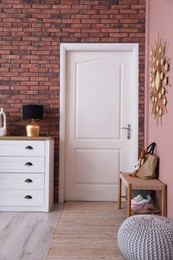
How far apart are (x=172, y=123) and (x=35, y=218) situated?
1.79m

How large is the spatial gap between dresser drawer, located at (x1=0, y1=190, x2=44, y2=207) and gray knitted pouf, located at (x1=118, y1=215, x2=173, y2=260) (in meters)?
1.54

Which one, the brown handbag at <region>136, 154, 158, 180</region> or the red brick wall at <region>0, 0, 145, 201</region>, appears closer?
the brown handbag at <region>136, 154, 158, 180</region>

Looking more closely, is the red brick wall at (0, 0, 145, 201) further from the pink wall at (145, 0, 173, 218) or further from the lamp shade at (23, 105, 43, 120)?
the pink wall at (145, 0, 173, 218)

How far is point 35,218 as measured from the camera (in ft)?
10.8

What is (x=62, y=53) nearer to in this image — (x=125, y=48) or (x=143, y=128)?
(x=125, y=48)

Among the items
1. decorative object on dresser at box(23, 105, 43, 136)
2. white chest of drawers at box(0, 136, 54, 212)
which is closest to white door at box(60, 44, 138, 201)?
decorative object on dresser at box(23, 105, 43, 136)

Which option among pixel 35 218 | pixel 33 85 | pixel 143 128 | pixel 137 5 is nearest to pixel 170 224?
pixel 35 218

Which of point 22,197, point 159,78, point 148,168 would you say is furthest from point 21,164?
point 159,78

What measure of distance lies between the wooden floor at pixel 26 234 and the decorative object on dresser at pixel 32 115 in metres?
0.99

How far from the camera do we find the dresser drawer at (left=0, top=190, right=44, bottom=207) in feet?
11.5

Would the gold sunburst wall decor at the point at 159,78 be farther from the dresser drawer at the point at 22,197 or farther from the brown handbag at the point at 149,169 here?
the dresser drawer at the point at 22,197

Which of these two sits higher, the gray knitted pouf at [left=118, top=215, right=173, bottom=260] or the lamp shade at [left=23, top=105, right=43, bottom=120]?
the lamp shade at [left=23, top=105, right=43, bottom=120]

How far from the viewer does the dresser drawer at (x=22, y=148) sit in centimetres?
350

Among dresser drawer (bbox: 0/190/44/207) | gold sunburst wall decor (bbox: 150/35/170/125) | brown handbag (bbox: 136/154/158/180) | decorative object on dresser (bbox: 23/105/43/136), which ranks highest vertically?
gold sunburst wall decor (bbox: 150/35/170/125)
